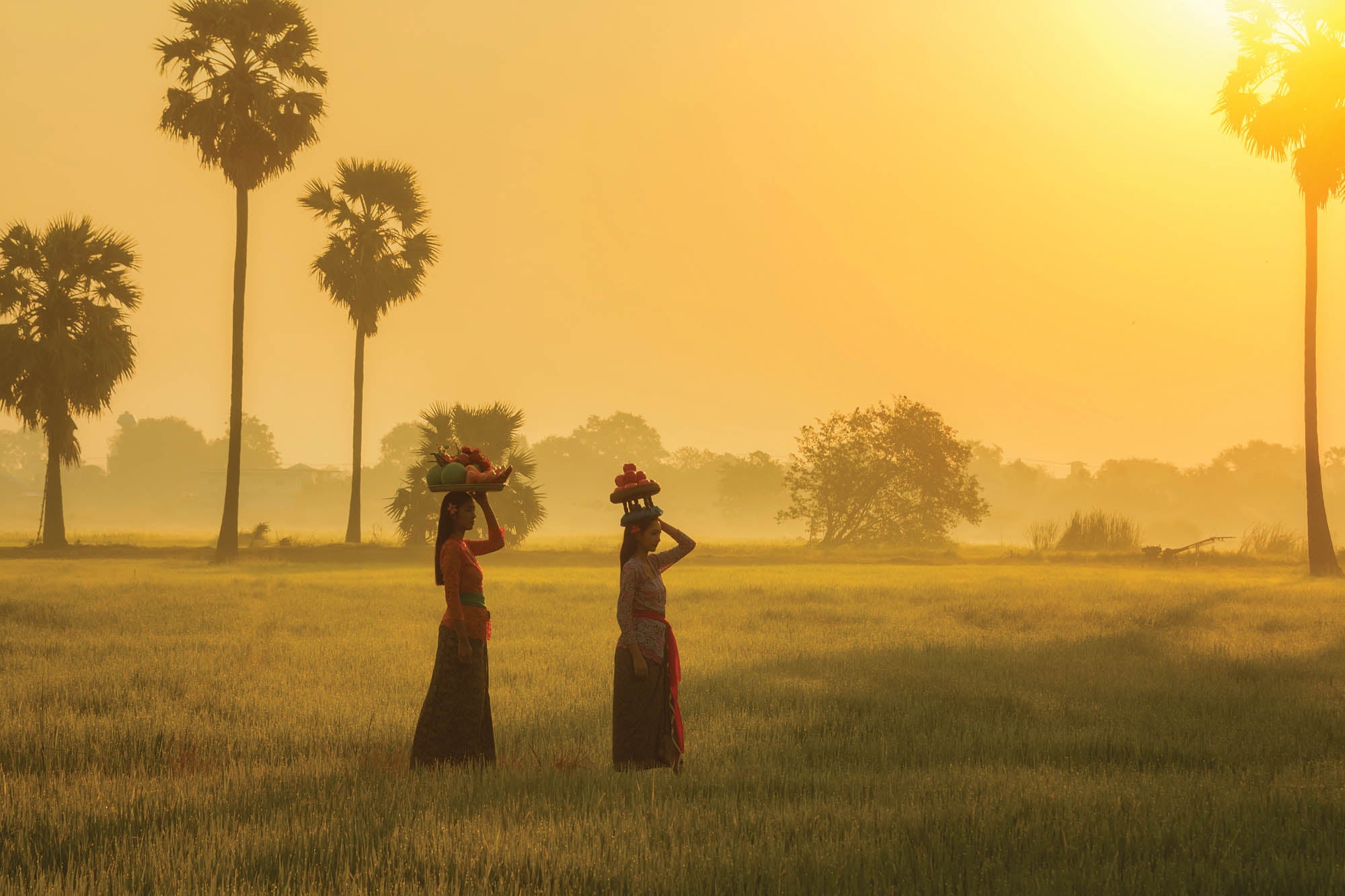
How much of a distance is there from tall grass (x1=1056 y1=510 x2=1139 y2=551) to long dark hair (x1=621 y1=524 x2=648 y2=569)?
4048 cm

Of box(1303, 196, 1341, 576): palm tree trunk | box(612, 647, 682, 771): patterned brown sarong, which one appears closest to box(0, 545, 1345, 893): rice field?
box(612, 647, 682, 771): patterned brown sarong

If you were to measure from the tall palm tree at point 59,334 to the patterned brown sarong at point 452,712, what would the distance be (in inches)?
1564

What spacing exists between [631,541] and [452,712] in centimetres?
186

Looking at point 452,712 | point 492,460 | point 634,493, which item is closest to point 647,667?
point 634,493

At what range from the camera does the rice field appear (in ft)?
19.5

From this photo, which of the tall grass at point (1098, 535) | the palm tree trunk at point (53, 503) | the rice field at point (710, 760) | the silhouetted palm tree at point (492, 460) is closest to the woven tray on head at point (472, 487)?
the rice field at point (710, 760)

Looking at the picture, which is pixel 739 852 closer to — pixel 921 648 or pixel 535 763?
pixel 535 763

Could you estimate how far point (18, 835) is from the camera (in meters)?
6.55

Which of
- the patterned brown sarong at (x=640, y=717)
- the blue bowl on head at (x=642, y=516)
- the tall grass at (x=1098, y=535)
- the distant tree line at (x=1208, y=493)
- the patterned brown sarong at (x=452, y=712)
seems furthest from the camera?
the distant tree line at (x=1208, y=493)

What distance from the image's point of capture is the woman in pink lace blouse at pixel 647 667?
804cm

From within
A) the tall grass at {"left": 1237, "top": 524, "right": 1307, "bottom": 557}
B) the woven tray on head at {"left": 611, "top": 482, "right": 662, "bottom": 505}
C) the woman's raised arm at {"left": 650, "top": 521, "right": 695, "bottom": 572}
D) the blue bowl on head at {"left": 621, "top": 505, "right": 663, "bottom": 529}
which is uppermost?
the woven tray on head at {"left": 611, "top": 482, "right": 662, "bottom": 505}

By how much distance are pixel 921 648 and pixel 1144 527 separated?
455ft

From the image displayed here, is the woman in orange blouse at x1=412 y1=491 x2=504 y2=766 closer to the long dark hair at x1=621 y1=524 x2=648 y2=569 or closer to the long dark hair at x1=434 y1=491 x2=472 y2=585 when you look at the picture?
the long dark hair at x1=434 y1=491 x2=472 y2=585

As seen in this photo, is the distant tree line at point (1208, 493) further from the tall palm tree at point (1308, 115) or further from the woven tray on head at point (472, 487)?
the woven tray on head at point (472, 487)
